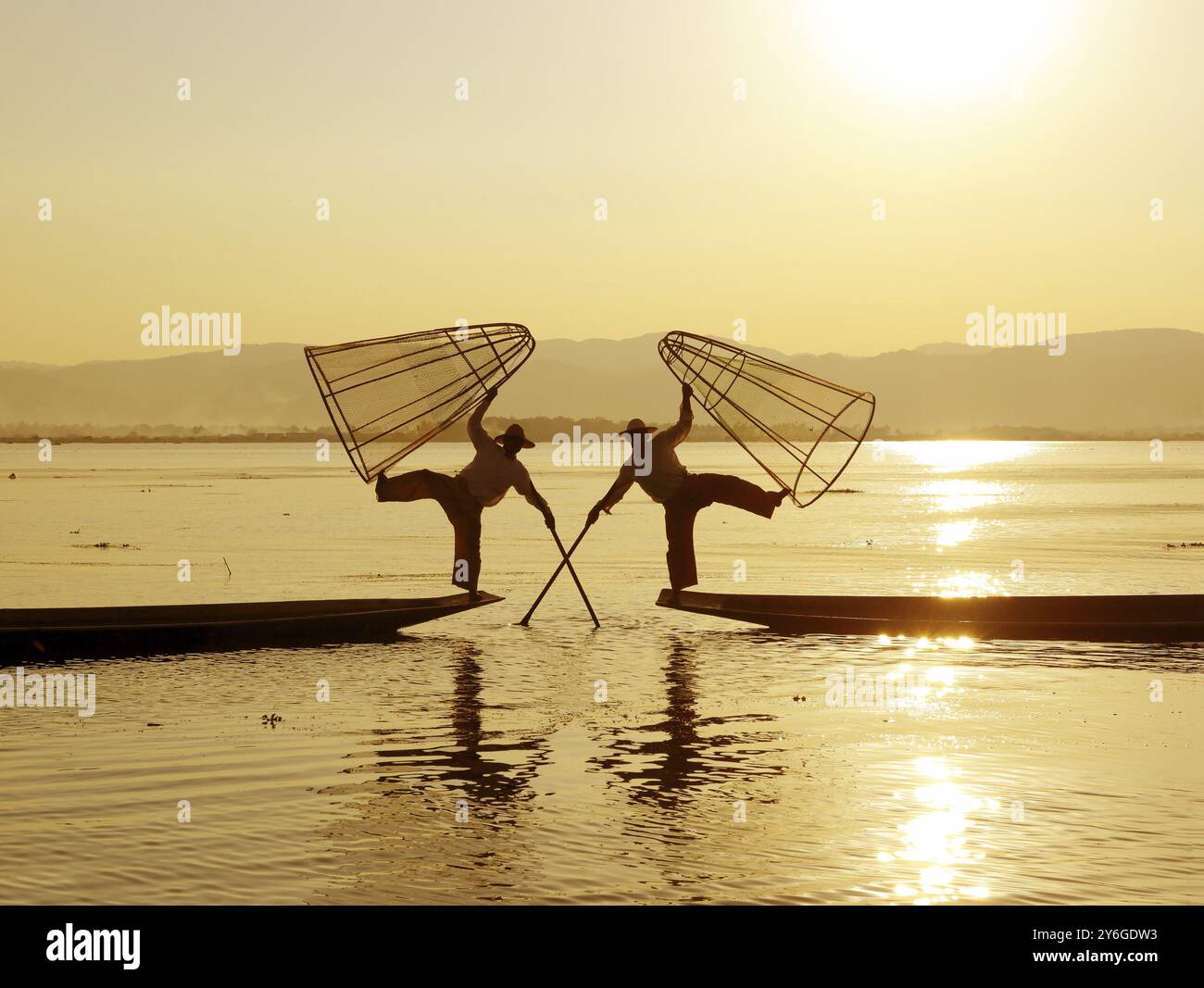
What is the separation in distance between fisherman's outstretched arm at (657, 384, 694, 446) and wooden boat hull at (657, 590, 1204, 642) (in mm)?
2320

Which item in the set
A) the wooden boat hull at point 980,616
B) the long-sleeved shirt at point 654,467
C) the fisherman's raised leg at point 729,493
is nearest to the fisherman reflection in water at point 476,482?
the long-sleeved shirt at point 654,467

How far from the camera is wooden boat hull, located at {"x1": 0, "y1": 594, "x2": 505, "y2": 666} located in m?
18.7

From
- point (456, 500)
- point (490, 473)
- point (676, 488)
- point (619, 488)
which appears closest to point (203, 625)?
point (456, 500)

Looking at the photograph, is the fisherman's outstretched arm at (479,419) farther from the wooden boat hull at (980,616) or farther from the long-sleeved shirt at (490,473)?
the wooden boat hull at (980,616)

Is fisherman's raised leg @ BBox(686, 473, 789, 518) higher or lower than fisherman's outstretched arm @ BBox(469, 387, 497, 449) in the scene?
lower

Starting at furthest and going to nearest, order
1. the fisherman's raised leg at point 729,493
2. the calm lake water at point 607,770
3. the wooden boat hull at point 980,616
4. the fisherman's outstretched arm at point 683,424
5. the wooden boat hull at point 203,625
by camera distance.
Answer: the wooden boat hull at point 980,616 < the fisherman's raised leg at point 729,493 < the fisherman's outstretched arm at point 683,424 < the wooden boat hull at point 203,625 < the calm lake water at point 607,770

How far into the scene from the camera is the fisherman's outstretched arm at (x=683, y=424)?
19625 millimetres

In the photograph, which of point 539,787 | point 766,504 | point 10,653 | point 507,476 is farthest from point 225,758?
point 766,504

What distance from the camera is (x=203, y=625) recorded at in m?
19.6

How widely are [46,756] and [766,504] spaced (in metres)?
11.0

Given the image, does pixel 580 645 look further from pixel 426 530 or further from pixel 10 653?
pixel 426 530

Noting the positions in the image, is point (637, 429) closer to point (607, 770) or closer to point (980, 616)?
point (980, 616)

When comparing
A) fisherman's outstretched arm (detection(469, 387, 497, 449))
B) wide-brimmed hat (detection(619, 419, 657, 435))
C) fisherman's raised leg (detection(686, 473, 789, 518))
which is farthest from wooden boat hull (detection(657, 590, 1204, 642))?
fisherman's outstretched arm (detection(469, 387, 497, 449))

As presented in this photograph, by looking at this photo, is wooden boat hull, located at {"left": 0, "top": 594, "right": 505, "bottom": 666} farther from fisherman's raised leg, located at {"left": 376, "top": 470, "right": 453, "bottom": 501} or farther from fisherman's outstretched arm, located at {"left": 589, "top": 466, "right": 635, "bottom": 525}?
fisherman's outstretched arm, located at {"left": 589, "top": 466, "right": 635, "bottom": 525}
